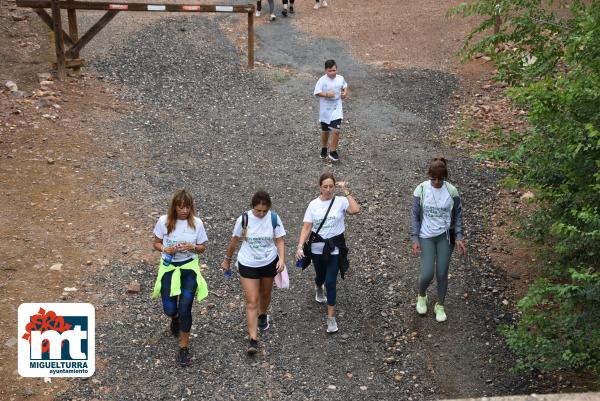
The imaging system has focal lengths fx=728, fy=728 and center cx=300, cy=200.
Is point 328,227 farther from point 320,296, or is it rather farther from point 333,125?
point 333,125

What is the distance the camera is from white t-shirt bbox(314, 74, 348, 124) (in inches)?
446

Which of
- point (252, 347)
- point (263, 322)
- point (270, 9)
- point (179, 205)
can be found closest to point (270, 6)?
point (270, 9)

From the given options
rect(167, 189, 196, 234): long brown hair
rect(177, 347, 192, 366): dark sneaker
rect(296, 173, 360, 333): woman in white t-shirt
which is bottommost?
rect(177, 347, 192, 366): dark sneaker

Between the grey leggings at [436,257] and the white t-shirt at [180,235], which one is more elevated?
the white t-shirt at [180,235]

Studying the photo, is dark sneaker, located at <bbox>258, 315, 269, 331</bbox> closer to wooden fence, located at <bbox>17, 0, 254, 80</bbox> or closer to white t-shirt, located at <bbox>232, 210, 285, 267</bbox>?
white t-shirt, located at <bbox>232, 210, 285, 267</bbox>

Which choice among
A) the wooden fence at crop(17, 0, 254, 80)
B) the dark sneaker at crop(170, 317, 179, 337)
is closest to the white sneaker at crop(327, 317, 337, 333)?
the dark sneaker at crop(170, 317, 179, 337)

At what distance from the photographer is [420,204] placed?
7.69 meters

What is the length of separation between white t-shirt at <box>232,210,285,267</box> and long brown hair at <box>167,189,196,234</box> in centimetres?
45

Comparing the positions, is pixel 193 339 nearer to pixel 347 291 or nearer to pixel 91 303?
pixel 91 303

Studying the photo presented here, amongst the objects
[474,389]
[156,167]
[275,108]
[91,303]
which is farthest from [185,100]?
[474,389]

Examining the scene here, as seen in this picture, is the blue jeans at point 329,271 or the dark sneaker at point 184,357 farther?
the blue jeans at point 329,271

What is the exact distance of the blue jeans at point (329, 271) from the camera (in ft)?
25.0

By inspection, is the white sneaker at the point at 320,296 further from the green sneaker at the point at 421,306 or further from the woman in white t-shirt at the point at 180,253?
the woman in white t-shirt at the point at 180,253

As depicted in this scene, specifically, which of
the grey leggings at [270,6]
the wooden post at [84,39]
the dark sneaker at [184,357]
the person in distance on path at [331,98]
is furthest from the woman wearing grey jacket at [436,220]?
the grey leggings at [270,6]
